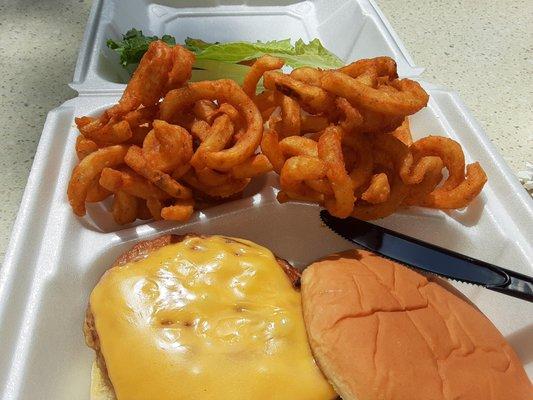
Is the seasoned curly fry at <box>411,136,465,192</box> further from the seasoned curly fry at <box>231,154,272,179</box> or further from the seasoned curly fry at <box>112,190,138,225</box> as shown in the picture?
the seasoned curly fry at <box>112,190,138,225</box>

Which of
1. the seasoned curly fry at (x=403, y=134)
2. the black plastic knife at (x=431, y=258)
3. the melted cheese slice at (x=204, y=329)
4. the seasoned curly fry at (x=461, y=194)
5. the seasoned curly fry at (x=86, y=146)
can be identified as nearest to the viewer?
the melted cheese slice at (x=204, y=329)

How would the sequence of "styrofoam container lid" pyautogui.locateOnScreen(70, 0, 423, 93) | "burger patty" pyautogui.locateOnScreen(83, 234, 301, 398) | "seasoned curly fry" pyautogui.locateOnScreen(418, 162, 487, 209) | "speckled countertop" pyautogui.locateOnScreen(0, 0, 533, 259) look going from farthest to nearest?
"styrofoam container lid" pyautogui.locateOnScreen(70, 0, 423, 93)
"speckled countertop" pyautogui.locateOnScreen(0, 0, 533, 259)
"seasoned curly fry" pyautogui.locateOnScreen(418, 162, 487, 209)
"burger patty" pyautogui.locateOnScreen(83, 234, 301, 398)

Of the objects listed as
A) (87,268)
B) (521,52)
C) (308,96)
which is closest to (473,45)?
(521,52)

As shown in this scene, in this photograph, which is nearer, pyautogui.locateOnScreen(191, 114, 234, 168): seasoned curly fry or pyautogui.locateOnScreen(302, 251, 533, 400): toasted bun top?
pyautogui.locateOnScreen(302, 251, 533, 400): toasted bun top

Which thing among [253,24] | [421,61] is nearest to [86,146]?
[253,24]

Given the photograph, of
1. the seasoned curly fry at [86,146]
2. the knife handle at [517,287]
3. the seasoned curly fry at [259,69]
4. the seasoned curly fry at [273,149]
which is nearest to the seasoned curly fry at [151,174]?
the seasoned curly fry at [86,146]

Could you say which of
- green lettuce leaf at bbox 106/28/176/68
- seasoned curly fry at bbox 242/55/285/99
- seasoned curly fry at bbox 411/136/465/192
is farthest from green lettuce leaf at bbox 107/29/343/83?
seasoned curly fry at bbox 411/136/465/192

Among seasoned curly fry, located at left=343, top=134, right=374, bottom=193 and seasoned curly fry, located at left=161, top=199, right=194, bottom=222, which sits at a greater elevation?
seasoned curly fry, located at left=343, top=134, right=374, bottom=193

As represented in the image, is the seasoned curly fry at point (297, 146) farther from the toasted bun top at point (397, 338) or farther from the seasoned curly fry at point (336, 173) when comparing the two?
the toasted bun top at point (397, 338)
